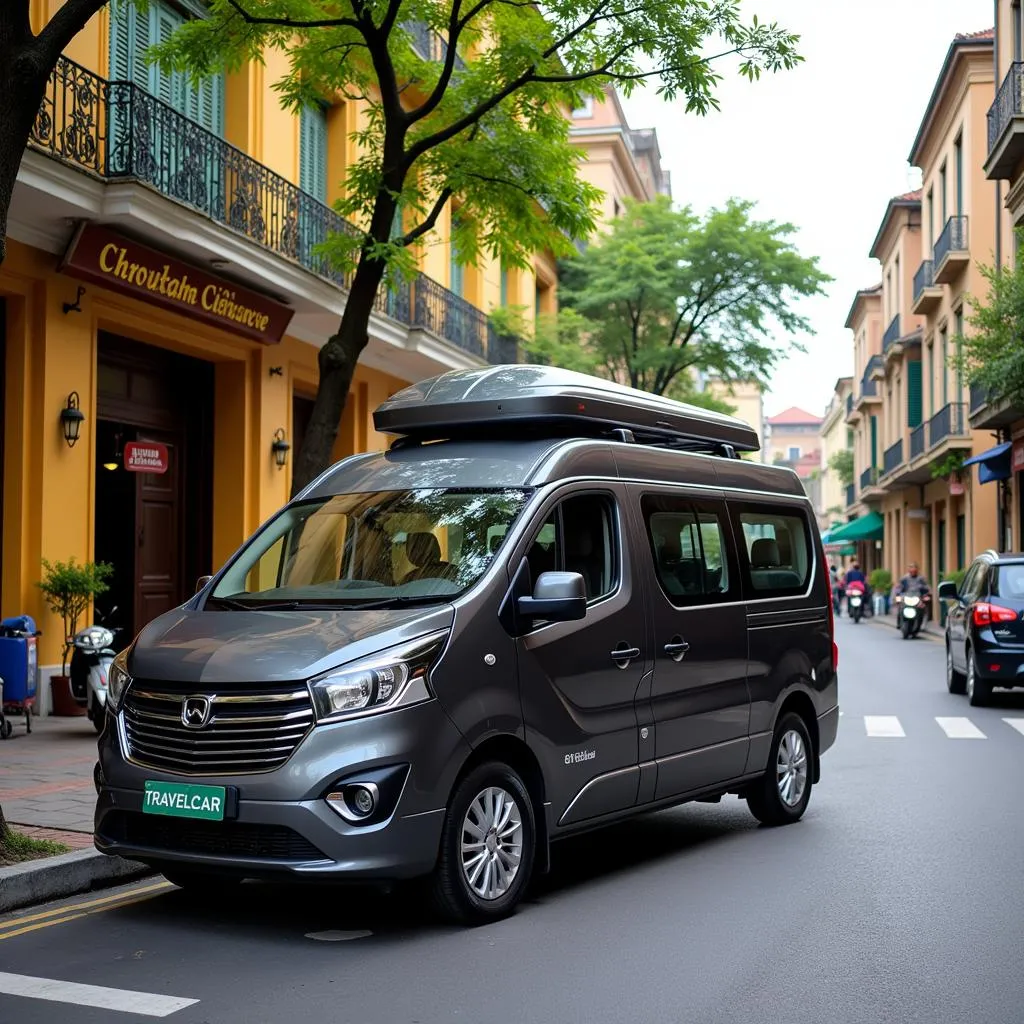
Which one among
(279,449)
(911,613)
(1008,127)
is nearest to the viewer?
(279,449)

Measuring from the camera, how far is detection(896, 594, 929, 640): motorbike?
3356cm

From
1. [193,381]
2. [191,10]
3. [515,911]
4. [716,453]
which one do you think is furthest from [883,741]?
[191,10]

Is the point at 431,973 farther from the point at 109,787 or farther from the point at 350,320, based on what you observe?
the point at 350,320

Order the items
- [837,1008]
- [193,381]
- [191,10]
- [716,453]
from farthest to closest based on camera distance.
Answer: [193,381], [191,10], [716,453], [837,1008]

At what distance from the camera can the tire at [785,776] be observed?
28.3ft

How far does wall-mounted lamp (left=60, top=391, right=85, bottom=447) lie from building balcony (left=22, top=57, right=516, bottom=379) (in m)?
1.75

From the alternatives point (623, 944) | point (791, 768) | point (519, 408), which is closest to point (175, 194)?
point (519, 408)

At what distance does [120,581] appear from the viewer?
655 inches

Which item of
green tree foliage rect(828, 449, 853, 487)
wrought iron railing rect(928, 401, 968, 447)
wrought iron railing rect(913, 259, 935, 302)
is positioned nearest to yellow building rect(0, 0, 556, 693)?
wrought iron railing rect(928, 401, 968, 447)

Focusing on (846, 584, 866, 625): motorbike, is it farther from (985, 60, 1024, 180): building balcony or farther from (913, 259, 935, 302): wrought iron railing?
(985, 60, 1024, 180): building balcony

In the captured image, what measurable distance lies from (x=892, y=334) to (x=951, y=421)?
15211mm

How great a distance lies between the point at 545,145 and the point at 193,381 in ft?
23.9

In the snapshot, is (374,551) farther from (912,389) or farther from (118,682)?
(912,389)

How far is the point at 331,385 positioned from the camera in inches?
449
